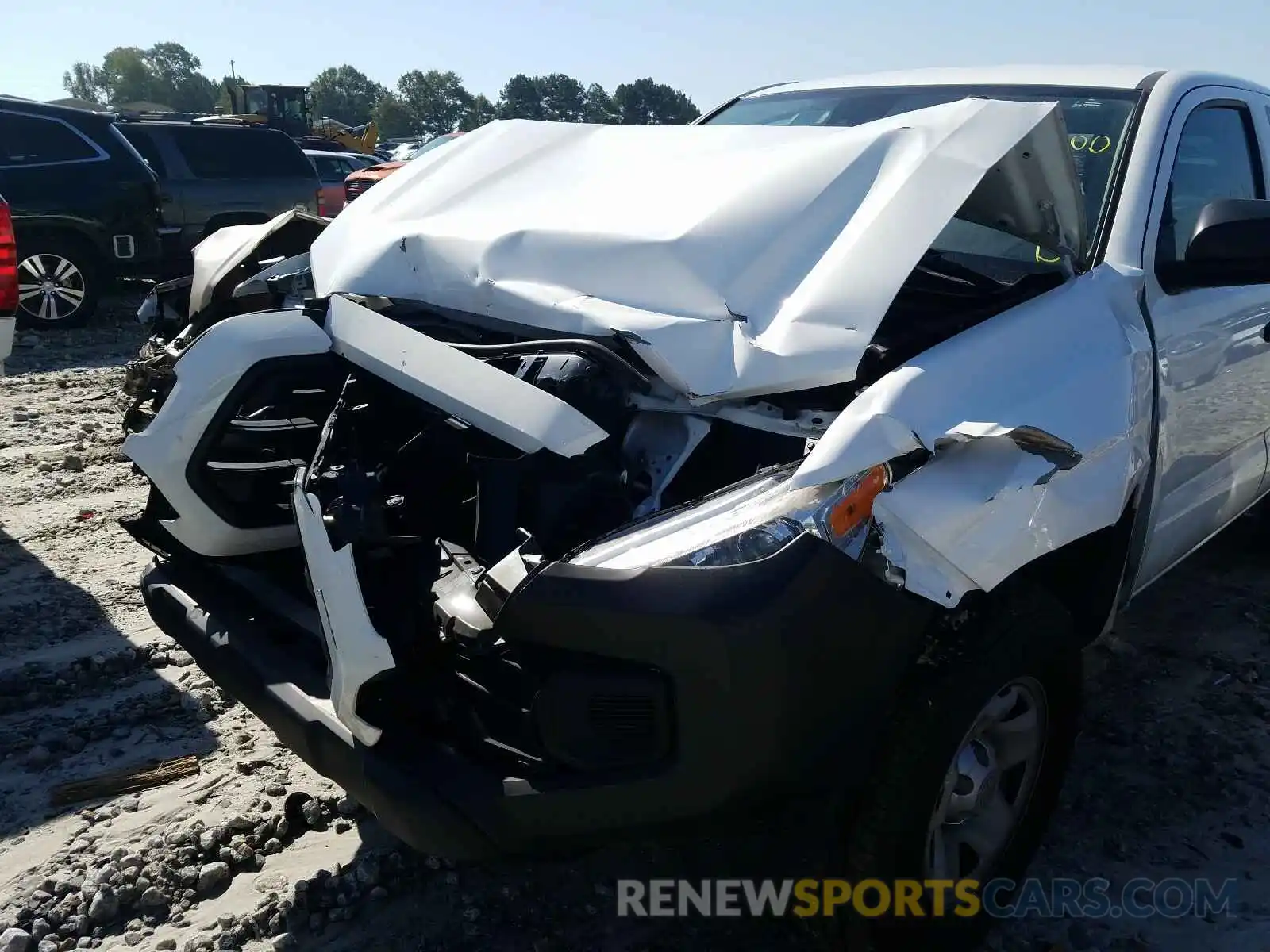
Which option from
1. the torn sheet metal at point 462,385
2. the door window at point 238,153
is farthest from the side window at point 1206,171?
the door window at point 238,153

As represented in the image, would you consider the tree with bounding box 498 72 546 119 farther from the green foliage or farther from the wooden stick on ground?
the wooden stick on ground

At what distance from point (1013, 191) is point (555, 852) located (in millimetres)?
1899

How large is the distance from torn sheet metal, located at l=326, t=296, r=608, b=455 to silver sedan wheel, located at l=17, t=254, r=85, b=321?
8110 millimetres

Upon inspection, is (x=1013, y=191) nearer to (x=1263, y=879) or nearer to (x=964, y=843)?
(x=964, y=843)

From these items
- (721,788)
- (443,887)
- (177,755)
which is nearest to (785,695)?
(721,788)

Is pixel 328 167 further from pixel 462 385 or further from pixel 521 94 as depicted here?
pixel 521 94

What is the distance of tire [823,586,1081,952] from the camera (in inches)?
77.3

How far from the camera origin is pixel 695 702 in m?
1.77

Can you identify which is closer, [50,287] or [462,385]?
[462,385]

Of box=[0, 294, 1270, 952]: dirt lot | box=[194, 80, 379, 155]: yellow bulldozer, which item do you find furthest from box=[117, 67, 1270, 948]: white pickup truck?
box=[194, 80, 379, 155]: yellow bulldozer

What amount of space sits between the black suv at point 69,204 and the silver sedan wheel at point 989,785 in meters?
9.23

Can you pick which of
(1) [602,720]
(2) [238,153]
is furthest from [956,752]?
(2) [238,153]

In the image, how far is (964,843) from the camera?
90.7 inches

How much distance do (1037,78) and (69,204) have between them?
8.69 metres
